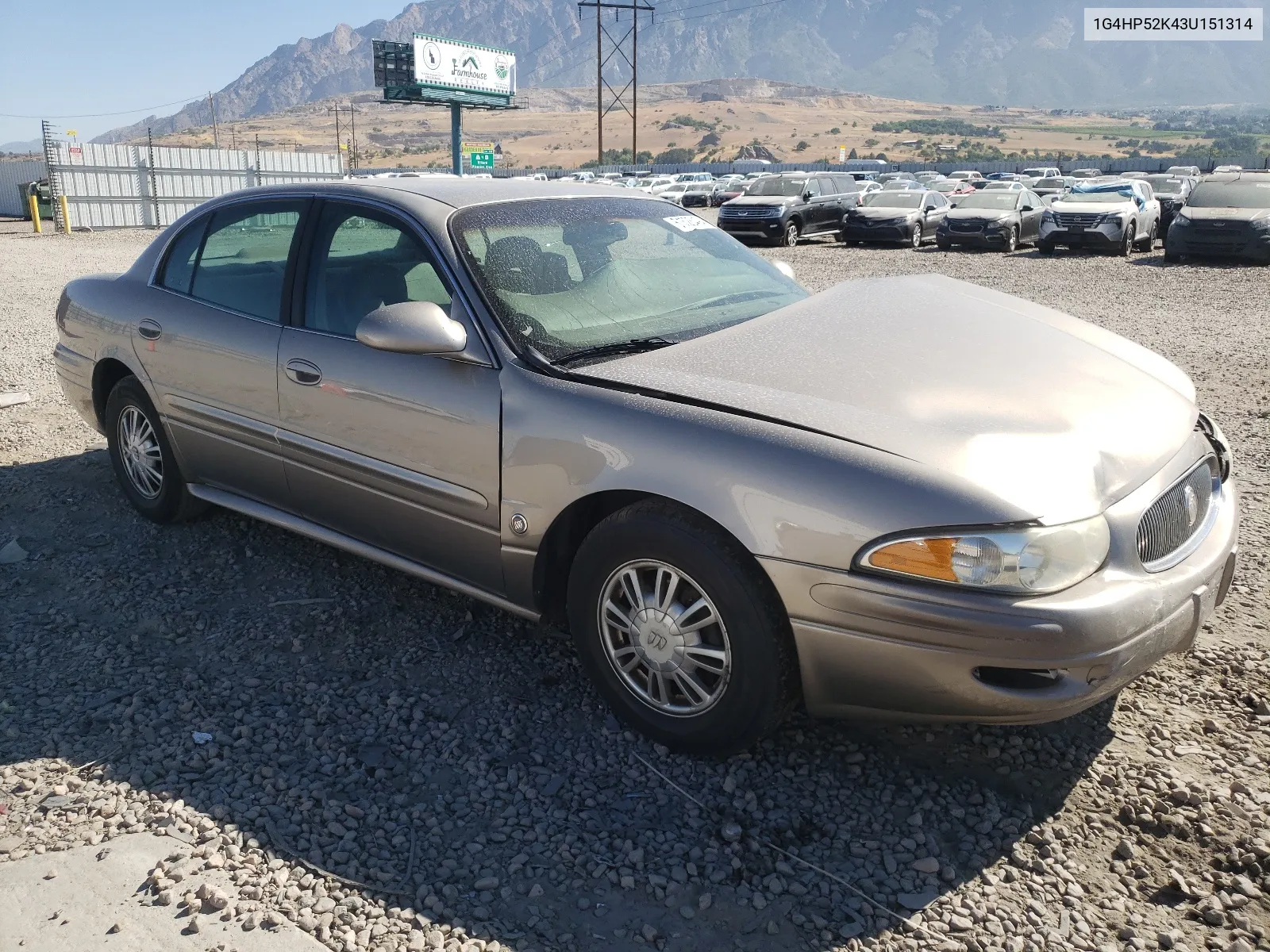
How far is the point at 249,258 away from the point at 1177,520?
3599 mm

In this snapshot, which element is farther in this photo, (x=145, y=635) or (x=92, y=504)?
(x=92, y=504)

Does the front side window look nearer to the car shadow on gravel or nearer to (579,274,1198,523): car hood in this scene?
(579,274,1198,523): car hood

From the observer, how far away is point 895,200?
23.5 m

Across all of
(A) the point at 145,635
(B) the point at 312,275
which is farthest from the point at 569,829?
(B) the point at 312,275

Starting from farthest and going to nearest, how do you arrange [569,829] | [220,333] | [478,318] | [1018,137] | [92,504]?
[1018,137], [92,504], [220,333], [478,318], [569,829]

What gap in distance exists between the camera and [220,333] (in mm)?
4199

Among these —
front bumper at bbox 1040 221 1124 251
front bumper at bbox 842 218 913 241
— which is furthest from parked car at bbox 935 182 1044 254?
front bumper at bbox 1040 221 1124 251

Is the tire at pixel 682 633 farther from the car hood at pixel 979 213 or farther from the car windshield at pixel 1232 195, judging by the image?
the car hood at pixel 979 213

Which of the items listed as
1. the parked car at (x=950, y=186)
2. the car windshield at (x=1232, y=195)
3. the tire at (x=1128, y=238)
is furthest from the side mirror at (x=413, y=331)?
the parked car at (x=950, y=186)

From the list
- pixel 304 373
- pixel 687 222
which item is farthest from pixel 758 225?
pixel 304 373

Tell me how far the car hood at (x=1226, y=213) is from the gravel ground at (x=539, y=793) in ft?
51.9

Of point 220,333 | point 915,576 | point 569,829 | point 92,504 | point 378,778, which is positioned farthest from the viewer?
point 92,504

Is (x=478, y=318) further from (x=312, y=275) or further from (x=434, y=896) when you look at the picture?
(x=434, y=896)

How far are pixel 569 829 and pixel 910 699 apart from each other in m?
0.98
